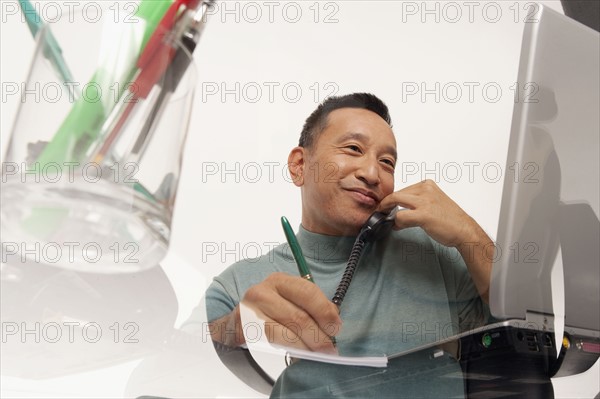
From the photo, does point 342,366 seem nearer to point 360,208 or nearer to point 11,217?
point 360,208

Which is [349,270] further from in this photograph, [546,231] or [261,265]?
[546,231]

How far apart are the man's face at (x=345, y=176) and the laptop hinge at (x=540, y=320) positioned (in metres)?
0.14

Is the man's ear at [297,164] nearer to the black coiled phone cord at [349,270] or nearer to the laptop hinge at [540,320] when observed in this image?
the black coiled phone cord at [349,270]

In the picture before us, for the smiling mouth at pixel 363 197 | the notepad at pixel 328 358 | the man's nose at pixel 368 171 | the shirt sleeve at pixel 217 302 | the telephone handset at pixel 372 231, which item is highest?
the man's nose at pixel 368 171

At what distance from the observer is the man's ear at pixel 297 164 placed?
53 centimetres

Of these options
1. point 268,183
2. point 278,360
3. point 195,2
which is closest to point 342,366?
point 278,360

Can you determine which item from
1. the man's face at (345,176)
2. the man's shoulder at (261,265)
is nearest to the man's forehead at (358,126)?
the man's face at (345,176)

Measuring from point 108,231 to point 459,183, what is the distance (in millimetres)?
309

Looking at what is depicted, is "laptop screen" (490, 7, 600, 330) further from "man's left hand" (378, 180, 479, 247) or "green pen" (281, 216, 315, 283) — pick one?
"green pen" (281, 216, 315, 283)

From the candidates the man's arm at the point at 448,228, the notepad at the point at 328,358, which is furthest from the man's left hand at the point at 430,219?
the notepad at the point at 328,358

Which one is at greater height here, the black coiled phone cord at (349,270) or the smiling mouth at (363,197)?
the smiling mouth at (363,197)

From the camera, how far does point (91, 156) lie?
1.35ft

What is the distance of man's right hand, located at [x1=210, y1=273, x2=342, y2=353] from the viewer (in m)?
0.46

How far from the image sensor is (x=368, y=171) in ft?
1.67
